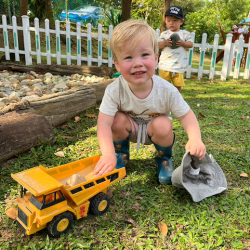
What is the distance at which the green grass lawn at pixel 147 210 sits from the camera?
5.17ft

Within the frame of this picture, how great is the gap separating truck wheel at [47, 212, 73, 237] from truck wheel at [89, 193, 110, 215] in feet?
0.61

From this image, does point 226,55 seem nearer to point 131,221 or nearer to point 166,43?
point 166,43

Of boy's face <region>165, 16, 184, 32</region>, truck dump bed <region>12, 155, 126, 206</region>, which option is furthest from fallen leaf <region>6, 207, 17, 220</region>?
boy's face <region>165, 16, 184, 32</region>

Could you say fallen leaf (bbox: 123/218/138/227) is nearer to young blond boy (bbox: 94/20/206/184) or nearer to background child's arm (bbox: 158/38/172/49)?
young blond boy (bbox: 94/20/206/184)

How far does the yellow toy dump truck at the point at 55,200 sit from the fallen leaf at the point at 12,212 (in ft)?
0.49

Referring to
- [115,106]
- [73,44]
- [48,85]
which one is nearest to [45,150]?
[115,106]

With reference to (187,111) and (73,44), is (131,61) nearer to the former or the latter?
(187,111)

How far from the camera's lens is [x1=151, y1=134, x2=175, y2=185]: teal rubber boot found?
215 centimetres

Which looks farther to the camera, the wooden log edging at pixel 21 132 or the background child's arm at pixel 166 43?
the background child's arm at pixel 166 43

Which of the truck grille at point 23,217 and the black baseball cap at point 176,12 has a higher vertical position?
the black baseball cap at point 176,12

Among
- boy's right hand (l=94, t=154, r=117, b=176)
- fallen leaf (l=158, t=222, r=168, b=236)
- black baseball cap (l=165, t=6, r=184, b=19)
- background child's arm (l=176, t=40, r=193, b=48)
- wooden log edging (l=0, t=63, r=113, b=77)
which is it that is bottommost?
fallen leaf (l=158, t=222, r=168, b=236)

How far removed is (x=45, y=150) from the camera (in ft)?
8.76

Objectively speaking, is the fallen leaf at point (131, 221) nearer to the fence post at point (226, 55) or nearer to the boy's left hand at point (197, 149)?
the boy's left hand at point (197, 149)

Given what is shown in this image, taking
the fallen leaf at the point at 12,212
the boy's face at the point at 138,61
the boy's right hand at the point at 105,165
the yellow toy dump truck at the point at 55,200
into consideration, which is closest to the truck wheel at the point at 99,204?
the yellow toy dump truck at the point at 55,200
